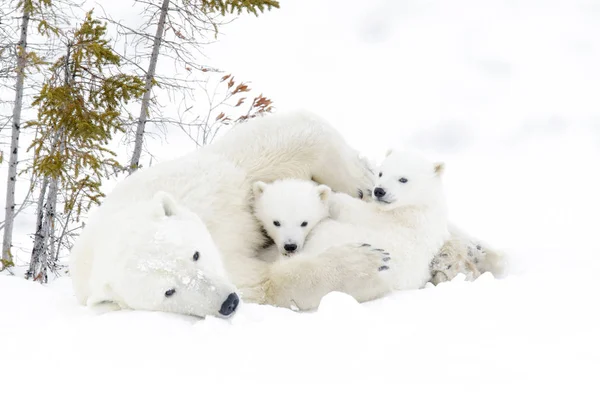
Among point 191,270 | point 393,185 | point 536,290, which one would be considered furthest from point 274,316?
point 393,185

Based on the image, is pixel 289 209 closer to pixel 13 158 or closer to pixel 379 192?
pixel 379 192

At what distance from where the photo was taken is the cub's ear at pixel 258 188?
11.5 ft

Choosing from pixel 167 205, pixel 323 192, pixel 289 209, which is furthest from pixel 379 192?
pixel 167 205

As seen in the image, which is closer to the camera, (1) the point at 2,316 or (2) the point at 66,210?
(1) the point at 2,316

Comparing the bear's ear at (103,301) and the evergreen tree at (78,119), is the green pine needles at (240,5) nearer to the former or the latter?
the evergreen tree at (78,119)

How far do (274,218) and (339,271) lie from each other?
2.53 feet

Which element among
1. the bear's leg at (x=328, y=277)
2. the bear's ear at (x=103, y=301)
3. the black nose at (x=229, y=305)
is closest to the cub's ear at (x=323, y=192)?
the bear's leg at (x=328, y=277)

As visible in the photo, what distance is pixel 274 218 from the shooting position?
343 cm

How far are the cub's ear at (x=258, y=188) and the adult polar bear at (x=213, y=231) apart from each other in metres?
0.05

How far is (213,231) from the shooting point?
10.1 ft

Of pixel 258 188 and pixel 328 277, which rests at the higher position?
pixel 258 188

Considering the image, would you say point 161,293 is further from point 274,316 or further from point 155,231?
point 274,316

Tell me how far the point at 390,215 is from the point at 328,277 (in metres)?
0.88

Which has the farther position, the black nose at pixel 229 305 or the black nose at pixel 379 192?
the black nose at pixel 379 192
